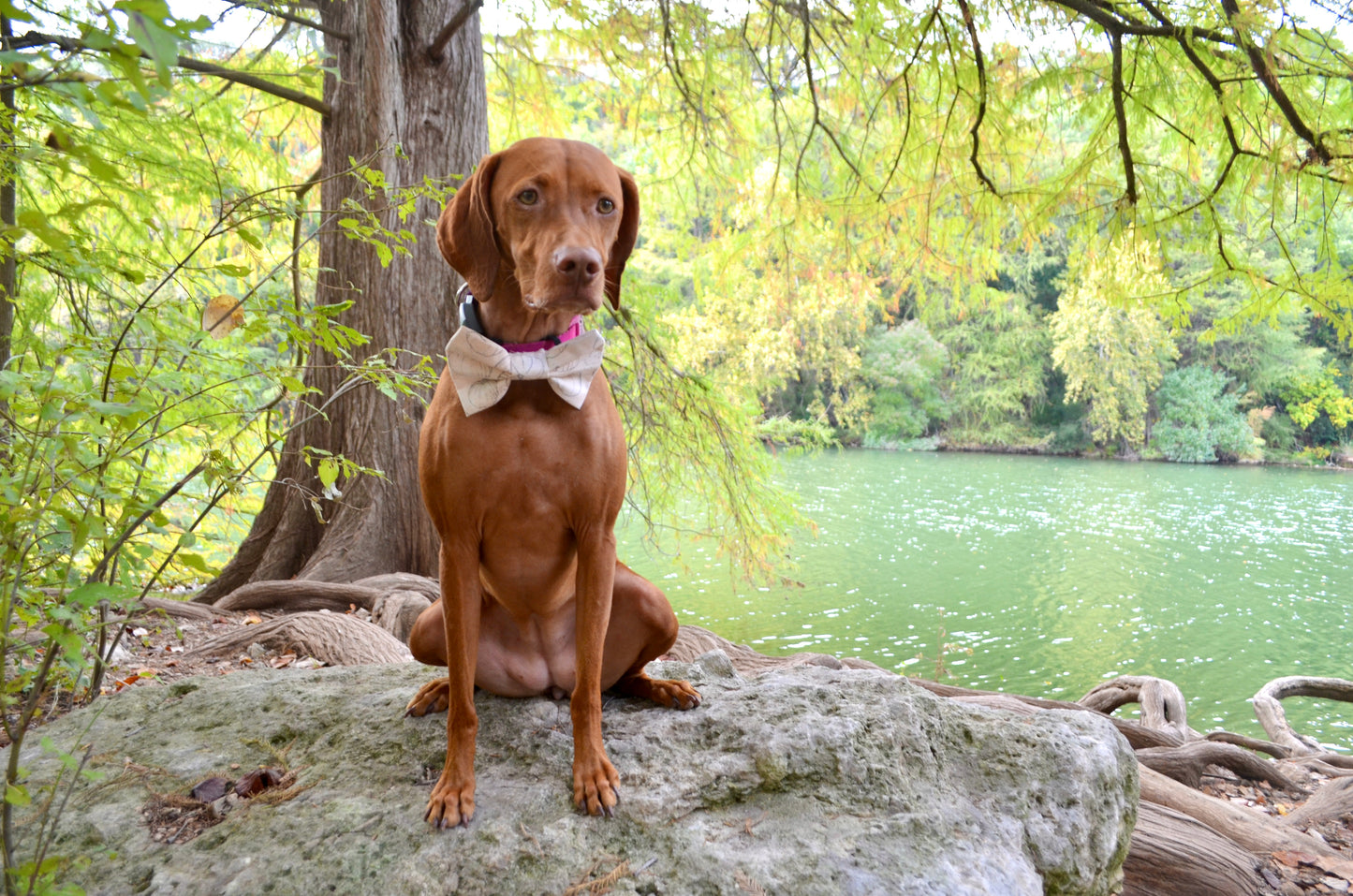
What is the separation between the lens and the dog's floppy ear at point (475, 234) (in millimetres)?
2027

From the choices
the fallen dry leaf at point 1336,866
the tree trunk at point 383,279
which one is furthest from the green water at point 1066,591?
the fallen dry leaf at point 1336,866

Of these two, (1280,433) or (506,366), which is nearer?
(506,366)

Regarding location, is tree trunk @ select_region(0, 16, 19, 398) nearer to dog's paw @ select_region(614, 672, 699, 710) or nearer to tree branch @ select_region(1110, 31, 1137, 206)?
dog's paw @ select_region(614, 672, 699, 710)

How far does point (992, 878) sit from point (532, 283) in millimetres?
1701

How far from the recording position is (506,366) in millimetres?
2000

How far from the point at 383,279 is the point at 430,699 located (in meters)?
3.24

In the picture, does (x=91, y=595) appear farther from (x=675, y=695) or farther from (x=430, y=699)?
(x=675, y=695)

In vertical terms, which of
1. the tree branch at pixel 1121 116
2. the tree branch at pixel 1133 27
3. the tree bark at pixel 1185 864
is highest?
the tree branch at pixel 1133 27

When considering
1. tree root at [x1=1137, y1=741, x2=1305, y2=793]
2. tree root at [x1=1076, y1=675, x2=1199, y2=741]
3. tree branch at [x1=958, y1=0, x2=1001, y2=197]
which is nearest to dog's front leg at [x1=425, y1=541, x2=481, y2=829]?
tree root at [x1=1137, y1=741, x2=1305, y2=793]

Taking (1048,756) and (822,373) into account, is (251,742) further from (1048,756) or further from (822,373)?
(822,373)

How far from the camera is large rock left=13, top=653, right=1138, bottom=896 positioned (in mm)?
1831

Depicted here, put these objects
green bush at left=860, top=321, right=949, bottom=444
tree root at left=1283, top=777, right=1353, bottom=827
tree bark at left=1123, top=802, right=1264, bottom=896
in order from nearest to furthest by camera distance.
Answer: tree bark at left=1123, top=802, right=1264, bottom=896, tree root at left=1283, top=777, right=1353, bottom=827, green bush at left=860, top=321, right=949, bottom=444

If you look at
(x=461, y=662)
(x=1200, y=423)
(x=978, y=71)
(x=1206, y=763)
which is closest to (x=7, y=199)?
(x=461, y=662)

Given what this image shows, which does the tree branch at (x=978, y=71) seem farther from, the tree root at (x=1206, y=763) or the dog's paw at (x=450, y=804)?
the dog's paw at (x=450, y=804)
